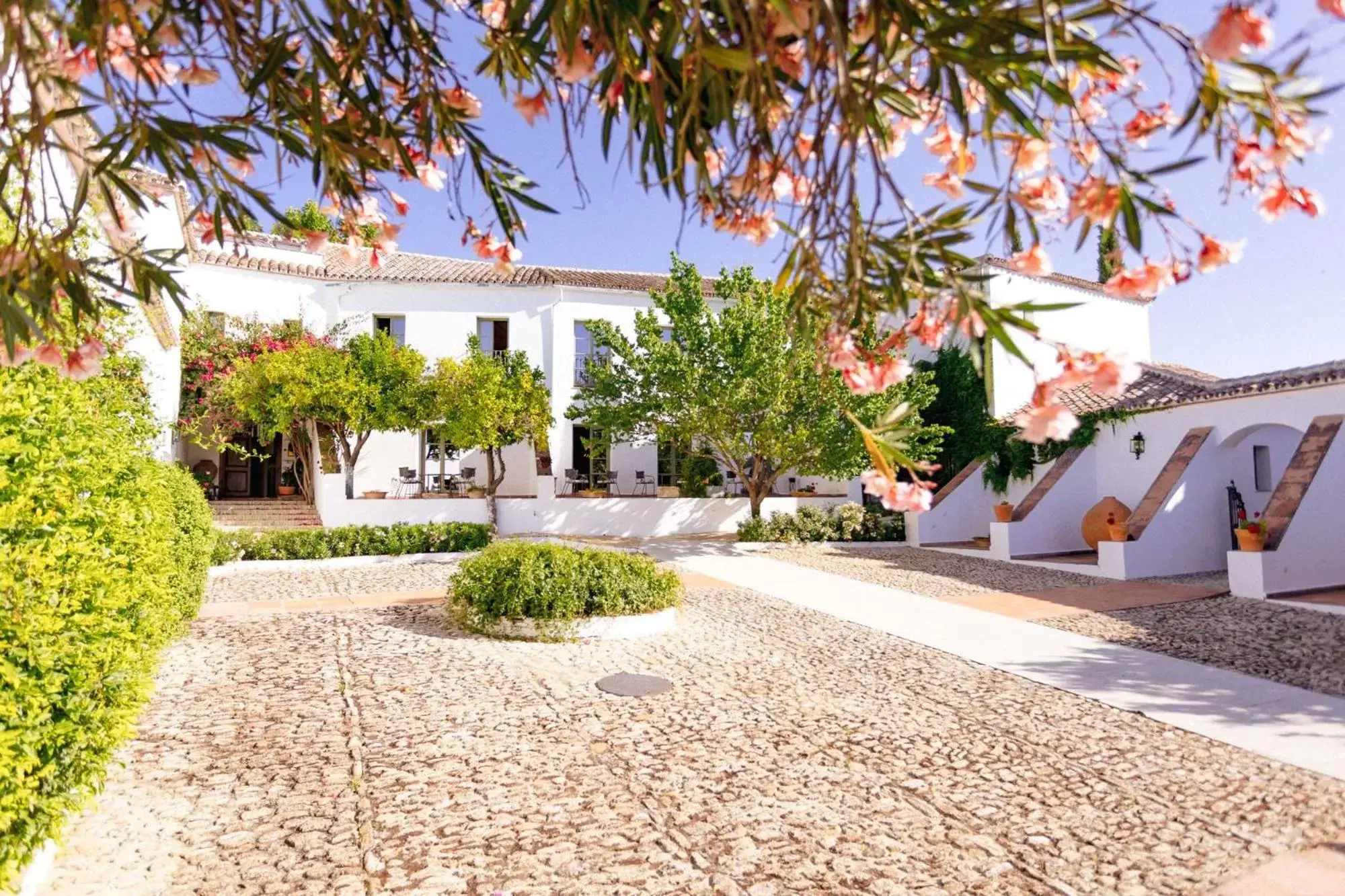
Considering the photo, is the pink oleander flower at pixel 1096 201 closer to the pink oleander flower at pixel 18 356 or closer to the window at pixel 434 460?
the pink oleander flower at pixel 18 356

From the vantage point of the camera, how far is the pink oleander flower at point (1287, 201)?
197 centimetres

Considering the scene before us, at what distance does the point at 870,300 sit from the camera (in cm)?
204

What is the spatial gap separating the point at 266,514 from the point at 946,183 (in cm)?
1917

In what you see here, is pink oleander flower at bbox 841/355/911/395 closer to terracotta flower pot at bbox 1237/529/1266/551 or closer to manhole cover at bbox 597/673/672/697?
manhole cover at bbox 597/673/672/697

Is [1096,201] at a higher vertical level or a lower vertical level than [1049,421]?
higher

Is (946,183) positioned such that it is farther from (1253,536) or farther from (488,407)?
(488,407)

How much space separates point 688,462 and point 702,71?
2038cm

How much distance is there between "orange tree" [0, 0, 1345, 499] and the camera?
1.74 meters

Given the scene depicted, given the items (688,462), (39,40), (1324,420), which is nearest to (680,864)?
(39,40)

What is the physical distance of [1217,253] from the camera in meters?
1.95

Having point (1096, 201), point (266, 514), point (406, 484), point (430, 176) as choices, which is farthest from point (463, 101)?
point (406, 484)

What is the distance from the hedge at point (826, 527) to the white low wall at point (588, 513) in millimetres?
1138

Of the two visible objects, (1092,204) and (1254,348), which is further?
(1254,348)

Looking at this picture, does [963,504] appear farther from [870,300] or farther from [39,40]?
[39,40]
